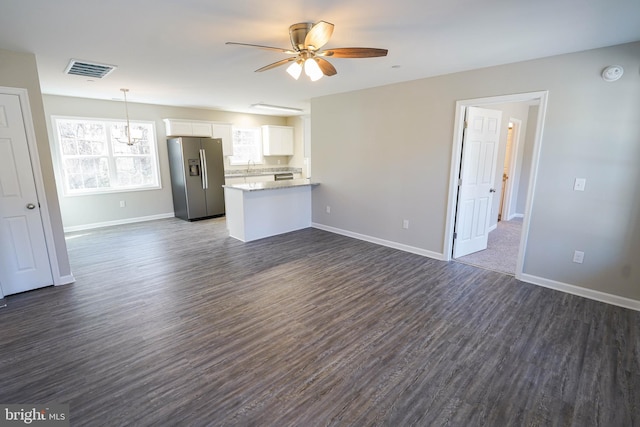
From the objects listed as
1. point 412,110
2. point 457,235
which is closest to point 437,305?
point 457,235

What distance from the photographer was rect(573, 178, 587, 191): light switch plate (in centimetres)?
304

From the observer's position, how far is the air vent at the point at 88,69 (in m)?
3.33

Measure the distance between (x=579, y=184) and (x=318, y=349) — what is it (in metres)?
3.13

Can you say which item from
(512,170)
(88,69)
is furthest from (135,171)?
(512,170)

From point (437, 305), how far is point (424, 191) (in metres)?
1.84

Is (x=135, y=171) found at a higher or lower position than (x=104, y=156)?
lower

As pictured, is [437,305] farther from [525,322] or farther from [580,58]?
[580,58]

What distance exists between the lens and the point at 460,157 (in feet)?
12.9

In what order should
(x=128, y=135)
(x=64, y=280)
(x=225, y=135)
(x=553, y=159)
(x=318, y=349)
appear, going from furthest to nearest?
(x=225, y=135) < (x=128, y=135) < (x=64, y=280) < (x=553, y=159) < (x=318, y=349)

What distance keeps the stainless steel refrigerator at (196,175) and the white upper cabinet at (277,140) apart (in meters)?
1.58

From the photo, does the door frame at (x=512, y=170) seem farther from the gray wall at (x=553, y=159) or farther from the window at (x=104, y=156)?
the window at (x=104, y=156)

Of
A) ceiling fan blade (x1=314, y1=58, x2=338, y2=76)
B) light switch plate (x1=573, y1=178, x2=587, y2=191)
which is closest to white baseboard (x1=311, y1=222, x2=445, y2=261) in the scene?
light switch plate (x1=573, y1=178, x2=587, y2=191)

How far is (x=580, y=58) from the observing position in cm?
292

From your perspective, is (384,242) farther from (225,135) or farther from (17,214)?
(225,135)
